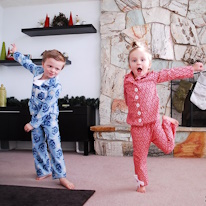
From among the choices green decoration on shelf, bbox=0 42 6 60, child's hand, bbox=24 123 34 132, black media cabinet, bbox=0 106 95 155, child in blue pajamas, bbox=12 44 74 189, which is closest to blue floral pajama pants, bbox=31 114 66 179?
child in blue pajamas, bbox=12 44 74 189

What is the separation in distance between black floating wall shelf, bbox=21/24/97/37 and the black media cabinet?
3.56 feet

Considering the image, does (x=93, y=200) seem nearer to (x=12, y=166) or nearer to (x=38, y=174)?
(x=38, y=174)

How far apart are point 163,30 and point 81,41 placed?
3.81ft

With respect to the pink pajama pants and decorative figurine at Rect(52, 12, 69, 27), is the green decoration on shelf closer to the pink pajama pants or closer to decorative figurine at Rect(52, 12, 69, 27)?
decorative figurine at Rect(52, 12, 69, 27)

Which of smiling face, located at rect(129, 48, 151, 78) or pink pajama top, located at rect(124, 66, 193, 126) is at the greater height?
smiling face, located at rect(129, 48, 151, 78)

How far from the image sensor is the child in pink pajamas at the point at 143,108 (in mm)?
1870

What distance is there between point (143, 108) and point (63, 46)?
8.23 feet

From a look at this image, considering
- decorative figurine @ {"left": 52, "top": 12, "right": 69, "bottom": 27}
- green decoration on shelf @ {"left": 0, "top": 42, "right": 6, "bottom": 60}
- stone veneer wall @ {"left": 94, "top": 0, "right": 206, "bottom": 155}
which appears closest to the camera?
stone veneer wall @ {"left": 94, "top": 0, "right": 206, "bottom": 155}

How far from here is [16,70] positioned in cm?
420

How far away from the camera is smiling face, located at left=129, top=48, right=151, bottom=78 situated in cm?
185

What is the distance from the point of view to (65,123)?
3516 mm

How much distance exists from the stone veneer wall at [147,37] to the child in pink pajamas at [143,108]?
1774 millimetres

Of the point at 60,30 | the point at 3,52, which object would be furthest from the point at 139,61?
the point at 3,52

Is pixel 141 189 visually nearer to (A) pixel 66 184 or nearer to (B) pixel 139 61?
(A) pixel 66 184
